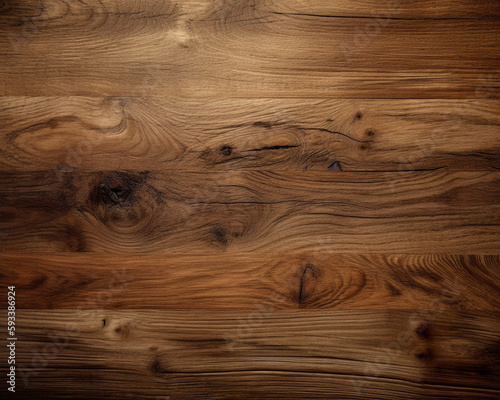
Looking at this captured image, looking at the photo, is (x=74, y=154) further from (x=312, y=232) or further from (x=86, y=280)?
(x=312, y=232)

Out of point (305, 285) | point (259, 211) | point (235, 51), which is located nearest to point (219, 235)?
point (259, 211)

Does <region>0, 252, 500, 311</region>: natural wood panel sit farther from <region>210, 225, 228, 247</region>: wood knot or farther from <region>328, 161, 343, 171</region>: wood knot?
<region>328, 161, 343, 171</region>: wood knot

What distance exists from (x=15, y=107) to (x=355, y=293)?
1.00 metres

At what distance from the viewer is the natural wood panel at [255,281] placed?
0.96 m

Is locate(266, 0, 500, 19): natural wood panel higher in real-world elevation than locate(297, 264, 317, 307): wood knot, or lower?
higher

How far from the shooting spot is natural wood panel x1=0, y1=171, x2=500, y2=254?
3.18 feet

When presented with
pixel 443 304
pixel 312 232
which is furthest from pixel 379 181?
pixel 443 304

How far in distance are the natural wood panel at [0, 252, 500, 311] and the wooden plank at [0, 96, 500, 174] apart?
241mm

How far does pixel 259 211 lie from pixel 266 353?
0.36m

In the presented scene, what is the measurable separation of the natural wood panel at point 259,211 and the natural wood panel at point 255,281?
0.03m

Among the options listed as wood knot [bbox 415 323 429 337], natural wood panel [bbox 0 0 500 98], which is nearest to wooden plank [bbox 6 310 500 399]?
wood knot [bbox 415 323 429 337]

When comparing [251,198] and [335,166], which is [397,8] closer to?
[335,166]

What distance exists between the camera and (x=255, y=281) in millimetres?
969

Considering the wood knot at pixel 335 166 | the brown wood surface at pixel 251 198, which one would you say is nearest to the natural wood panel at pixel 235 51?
the brown wood surface at pixel 251 198
